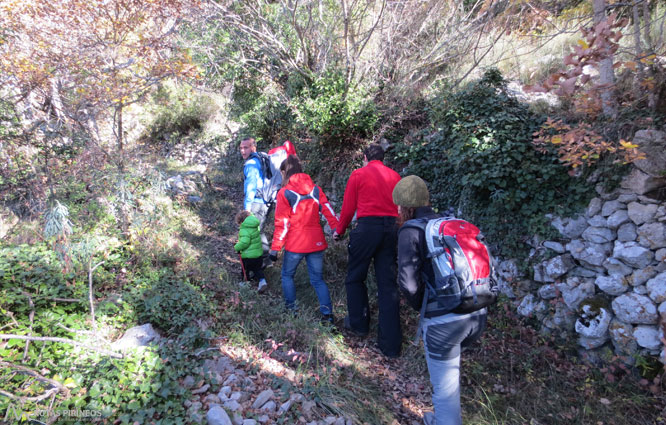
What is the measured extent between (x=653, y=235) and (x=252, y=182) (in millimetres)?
4823

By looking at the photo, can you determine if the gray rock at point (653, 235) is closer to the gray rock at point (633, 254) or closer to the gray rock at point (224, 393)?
the gray rock at point (633, 254)

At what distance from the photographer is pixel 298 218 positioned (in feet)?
13.6

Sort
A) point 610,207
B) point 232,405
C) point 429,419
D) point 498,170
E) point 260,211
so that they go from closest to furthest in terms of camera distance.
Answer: point 232,405 < point 429,419 < point 610,207 < point 498,170 < point 260,211

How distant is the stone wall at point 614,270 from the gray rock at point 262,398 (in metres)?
2.99

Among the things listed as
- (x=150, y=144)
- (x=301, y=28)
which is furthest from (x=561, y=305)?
(x=150, y=144)

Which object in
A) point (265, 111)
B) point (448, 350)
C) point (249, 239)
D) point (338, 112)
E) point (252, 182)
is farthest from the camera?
point (265, 111)

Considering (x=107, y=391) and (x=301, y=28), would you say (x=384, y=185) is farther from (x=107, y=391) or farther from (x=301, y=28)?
(x=301, y=28)

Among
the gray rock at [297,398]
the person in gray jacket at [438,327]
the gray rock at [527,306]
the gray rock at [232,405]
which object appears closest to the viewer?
the person in gray jacket at [438,327]

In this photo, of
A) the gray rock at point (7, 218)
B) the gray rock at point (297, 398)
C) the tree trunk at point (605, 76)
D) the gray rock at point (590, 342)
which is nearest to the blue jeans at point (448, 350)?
the gray rock at point (297, 398)

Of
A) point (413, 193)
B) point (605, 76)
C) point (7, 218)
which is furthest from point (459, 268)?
point (7, 218)

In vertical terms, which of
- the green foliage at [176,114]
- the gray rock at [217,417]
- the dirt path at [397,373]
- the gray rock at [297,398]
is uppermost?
the green foliage at [176,114]

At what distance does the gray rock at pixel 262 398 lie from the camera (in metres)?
2.74

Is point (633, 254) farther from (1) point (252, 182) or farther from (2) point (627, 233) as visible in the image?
(1) point (252, 182)

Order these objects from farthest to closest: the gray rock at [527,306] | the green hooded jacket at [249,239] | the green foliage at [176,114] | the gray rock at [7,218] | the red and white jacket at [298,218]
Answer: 1. the green foliage at [176,114]
2. the gray rock at [7,218]
3. the green hooded jacket at [249,239]
4. the red and white jacket at [298,218]
5. the gray rock at [527,306]
